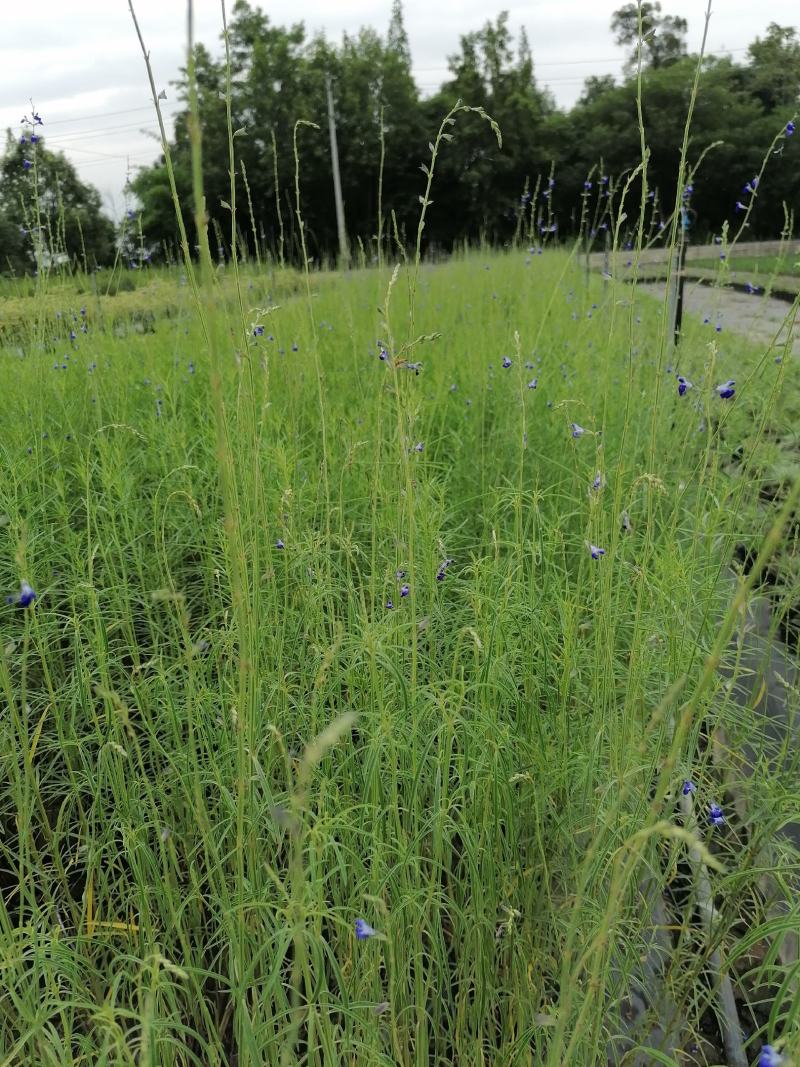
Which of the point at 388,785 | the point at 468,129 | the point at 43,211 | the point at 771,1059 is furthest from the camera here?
the point at 468,129

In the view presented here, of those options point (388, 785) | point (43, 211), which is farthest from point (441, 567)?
point (43, 211)

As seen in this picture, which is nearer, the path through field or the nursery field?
the nursery field

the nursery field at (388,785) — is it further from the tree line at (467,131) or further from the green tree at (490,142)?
the green tree at (490,142)

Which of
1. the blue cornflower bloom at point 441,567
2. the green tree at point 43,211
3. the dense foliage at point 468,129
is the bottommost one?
the blue cornflower bloom at point 441,567

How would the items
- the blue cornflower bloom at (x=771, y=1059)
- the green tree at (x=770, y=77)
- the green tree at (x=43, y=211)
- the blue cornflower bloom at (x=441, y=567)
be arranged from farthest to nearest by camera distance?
the green tree at (x=770, y=77) → the green tree at (x=43, y=211) → the blue cornflower bloom at (x=441, y=567) → the blue cornflower bloom at (x=771, y=1059)

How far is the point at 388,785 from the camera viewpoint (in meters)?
1.56

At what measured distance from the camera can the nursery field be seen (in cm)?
111

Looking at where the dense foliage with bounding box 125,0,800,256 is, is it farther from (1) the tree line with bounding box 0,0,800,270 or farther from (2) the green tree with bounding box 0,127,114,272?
(2) the green tree with bounding box 0,127,114,272

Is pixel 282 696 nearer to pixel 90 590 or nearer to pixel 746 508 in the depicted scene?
pixel 90 590

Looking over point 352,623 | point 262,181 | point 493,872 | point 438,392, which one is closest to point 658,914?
point 493,872

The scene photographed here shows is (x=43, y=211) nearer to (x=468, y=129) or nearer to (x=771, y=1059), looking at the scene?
(x=771, y=1059)

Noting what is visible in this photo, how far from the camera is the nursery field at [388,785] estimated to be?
1.11 metres

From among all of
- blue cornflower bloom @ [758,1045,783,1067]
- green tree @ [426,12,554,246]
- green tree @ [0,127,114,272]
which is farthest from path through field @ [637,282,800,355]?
green tree @ [426,12,554,246]

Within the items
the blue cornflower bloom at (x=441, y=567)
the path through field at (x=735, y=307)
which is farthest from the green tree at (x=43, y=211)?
the path through field at (x=735, y=307)
